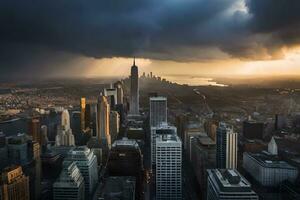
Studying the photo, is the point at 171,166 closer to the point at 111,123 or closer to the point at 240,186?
the point at 240,186

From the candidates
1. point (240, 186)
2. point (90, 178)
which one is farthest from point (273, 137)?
point (90, 178)

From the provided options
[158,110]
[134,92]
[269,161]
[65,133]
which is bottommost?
[269,161]

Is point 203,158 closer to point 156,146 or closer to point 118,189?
point 156,146

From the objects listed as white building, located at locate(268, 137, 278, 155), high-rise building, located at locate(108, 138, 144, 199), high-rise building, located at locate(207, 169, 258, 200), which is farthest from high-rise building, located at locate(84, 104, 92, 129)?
high-rise building, located at locate(207, 169, 258, 200)

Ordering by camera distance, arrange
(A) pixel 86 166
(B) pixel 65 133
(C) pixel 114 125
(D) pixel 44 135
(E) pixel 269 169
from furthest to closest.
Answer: (C) pixel 114 125 < (B) pixel 65 133 < (D) pixel 44 135 < (E) pixel 269 169 < (A) pixel 86 166

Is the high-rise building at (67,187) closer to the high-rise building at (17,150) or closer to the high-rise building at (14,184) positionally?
the high-rise building at (14,184)

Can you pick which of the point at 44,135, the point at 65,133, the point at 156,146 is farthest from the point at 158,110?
the point at 156,146
